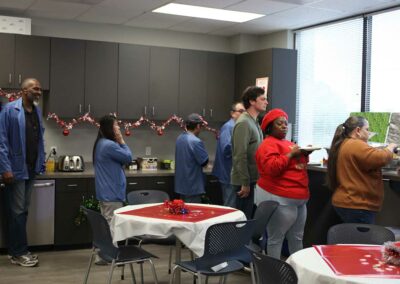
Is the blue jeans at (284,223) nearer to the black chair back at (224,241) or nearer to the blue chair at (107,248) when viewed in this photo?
the black chair back at (224,241)

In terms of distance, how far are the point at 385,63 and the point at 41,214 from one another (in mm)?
4120

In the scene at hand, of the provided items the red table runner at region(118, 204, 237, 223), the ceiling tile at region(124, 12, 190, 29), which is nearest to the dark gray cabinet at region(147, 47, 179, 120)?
the ceiling tile at region(124, 12, 190, 29)

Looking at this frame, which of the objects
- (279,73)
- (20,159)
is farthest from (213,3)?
(20,159)

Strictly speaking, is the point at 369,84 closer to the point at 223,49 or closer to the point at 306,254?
the point at 223,49

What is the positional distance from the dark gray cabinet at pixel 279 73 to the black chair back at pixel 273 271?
13.2ft

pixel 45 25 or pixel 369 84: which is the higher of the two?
pixel 45 25

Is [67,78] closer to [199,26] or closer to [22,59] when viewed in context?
[22,59]

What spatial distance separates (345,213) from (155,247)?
2.91 meters

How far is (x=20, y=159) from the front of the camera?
209 inches

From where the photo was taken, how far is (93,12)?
20.5 ft

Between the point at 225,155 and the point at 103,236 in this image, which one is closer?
the point at 103,236

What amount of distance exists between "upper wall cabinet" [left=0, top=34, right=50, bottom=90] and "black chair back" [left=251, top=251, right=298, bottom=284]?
4308 millimetres

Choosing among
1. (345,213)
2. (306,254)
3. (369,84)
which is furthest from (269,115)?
(369,84)

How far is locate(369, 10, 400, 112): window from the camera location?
224 inches
